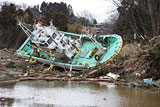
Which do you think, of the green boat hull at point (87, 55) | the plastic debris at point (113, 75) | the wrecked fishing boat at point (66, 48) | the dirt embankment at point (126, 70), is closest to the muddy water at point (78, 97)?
the dirt embankment at point (126, 70)

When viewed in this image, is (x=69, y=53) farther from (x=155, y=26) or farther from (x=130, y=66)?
(x=155, y=26)

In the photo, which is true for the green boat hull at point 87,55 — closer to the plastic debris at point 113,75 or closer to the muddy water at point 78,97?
the plastic debris at point 113,75

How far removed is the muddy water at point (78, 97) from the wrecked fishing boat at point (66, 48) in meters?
7.50

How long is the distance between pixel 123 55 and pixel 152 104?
961cm

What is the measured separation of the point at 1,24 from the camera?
50.2 metres

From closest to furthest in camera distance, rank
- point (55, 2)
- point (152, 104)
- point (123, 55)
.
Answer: point (152, 104), point (123, 55), point (55, 2)

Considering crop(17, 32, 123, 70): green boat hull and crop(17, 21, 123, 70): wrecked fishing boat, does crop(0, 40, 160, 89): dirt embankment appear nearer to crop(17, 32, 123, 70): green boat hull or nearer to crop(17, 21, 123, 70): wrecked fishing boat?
crop(17, 32, 123, 70): green boat hull

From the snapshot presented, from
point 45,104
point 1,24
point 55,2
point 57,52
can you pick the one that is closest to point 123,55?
point 57,52


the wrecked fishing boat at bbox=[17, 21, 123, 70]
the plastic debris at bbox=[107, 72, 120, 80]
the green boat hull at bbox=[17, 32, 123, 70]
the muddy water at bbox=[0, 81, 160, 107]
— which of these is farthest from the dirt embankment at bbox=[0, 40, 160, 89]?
the muddy water at bbox=[0, 81, 160, 107]

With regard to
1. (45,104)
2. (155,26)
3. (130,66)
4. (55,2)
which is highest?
(55,2)

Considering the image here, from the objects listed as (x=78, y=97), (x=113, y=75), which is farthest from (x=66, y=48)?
(x=78, y=97)

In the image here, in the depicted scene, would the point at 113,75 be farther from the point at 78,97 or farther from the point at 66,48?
the point at 66,48

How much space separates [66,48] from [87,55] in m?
1.82

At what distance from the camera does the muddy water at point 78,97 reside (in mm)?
12000
